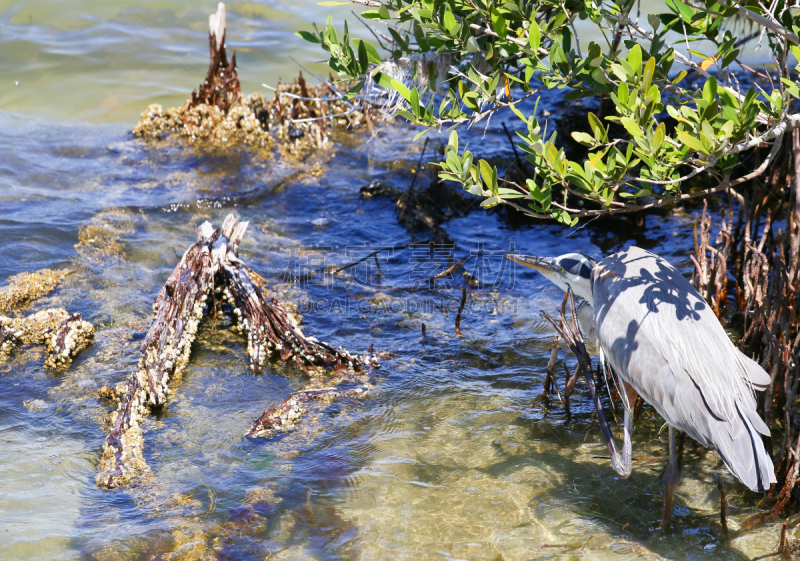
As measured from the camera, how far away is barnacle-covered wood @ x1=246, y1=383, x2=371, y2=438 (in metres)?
3.74

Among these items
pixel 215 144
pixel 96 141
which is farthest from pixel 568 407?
pixel 96 141

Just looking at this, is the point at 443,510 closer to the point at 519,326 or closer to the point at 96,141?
the point at 519,326

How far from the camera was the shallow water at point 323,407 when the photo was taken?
3.09m

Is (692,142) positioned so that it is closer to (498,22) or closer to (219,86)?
(498,22)

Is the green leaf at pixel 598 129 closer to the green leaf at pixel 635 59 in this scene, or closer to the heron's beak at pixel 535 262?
the green leaf at pixel 635 59

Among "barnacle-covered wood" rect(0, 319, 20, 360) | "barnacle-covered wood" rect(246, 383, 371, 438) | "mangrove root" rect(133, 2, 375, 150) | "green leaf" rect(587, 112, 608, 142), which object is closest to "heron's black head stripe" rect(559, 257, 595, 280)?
"green leaf" rect(587, 112, 608, 142)

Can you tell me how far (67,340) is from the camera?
4.27m

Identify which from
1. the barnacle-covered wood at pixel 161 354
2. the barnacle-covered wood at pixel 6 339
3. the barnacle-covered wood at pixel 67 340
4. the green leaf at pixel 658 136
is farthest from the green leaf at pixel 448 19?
the barnacle-covered wood at pixel 6 339

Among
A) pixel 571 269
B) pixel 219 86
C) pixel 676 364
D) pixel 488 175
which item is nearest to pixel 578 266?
pixel 571 269

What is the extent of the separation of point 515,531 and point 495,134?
18.1ft

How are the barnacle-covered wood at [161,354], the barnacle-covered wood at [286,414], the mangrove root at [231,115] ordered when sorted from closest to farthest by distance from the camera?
the barnacle-covered wood at [161,354] → the barnacle-covered wood at [286,414] → the mangrove root at [231,115]

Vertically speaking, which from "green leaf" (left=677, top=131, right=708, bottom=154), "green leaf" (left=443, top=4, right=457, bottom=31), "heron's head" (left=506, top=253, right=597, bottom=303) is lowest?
"heron's head" (left=506, top=253, right=597, bottom=303)

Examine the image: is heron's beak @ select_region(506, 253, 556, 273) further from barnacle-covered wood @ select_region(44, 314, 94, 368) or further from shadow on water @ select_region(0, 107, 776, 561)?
barnacle-covered wood @ select_region(44, 314, 94, 368)

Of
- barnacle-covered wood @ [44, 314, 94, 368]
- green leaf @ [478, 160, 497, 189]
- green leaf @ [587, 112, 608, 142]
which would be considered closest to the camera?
green leaf @ [587, 112, 608, 142]
